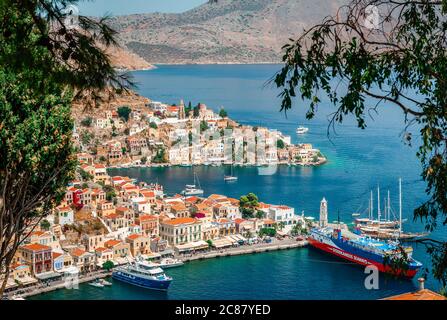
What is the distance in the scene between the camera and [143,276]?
9.63 meters

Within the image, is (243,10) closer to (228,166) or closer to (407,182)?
(228,166)

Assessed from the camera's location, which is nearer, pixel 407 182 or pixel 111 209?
pixel 111 209

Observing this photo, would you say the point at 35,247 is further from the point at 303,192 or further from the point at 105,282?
→ the point at 303,192

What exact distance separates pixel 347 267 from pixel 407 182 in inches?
184

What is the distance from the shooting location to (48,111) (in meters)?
2.58

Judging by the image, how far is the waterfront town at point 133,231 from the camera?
32.4ft

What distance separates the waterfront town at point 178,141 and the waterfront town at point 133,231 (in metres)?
5.24

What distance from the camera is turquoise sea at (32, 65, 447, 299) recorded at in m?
9.20

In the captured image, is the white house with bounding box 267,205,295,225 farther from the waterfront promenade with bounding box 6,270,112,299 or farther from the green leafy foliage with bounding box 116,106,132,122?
the green leafy foliage with bounding box 116,106,132,122

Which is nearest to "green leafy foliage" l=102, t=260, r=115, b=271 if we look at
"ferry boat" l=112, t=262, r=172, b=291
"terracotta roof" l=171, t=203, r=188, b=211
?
"ferry boat" l=112, t=262, r=172, b=291

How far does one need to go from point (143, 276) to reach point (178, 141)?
11255 mm

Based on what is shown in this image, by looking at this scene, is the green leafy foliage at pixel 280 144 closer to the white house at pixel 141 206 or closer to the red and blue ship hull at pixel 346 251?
the white house at pixel 141 206
